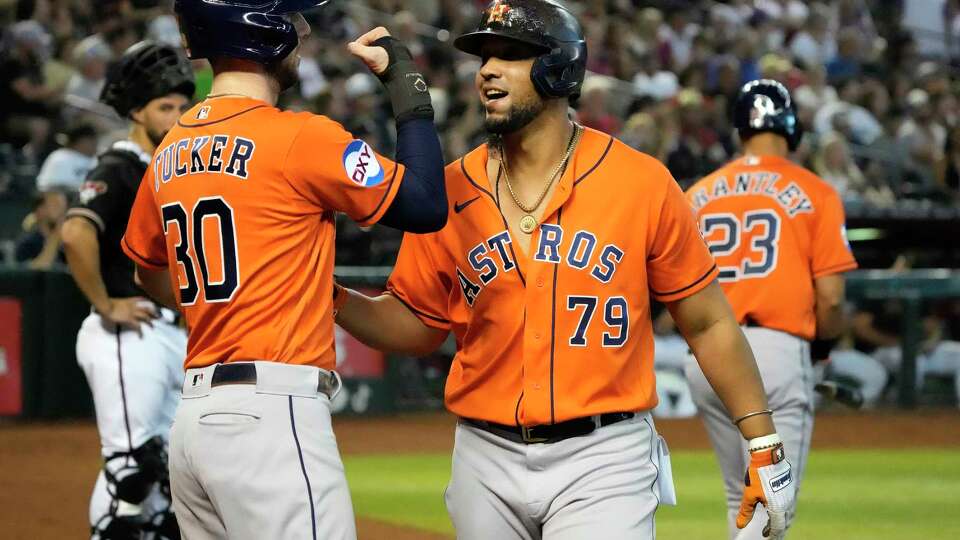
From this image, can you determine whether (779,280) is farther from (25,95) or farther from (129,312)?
(25,95)

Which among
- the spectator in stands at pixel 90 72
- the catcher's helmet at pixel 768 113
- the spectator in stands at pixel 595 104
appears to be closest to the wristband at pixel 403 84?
the catcher's helmet at pixel 768 113

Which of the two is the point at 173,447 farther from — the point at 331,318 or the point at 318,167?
the point at 318,167

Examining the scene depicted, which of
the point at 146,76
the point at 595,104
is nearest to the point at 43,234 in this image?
the point at 595,104

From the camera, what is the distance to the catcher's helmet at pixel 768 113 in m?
6.50

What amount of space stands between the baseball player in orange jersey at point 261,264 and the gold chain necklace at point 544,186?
391 mm

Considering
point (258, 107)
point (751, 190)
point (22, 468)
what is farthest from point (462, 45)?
point (22, 468)

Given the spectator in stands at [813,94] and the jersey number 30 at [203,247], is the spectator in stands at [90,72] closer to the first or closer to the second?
the spectator in stands at [813,94]

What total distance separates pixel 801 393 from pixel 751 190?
3.04 ft

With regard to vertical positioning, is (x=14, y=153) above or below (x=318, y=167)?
below

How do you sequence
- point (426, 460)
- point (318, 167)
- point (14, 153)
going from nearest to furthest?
point (318, 167)
point (426, 460)
point (14, 153)

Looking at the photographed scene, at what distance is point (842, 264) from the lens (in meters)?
6.25

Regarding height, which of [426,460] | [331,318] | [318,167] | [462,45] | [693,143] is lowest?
[426,460]

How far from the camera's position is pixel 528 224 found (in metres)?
3.95

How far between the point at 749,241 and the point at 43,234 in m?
8.55
